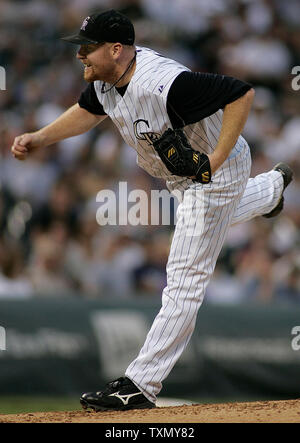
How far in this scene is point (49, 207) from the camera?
880 cm

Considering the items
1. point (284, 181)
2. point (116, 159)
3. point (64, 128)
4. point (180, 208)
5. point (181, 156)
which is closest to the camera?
point (181, 156)

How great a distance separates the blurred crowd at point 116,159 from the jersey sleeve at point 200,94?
384cm

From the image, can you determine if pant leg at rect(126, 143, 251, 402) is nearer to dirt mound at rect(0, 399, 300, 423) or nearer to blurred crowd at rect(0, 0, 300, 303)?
dirt mound at rect(0, 399, 300, 423)

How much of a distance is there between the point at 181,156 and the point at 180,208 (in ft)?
1.52

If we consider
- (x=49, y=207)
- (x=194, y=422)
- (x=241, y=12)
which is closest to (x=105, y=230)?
(x=49, y=207)

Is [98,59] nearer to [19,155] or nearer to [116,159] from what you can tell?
[19,155]

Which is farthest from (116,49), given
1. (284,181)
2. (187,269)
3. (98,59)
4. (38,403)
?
(38,403)

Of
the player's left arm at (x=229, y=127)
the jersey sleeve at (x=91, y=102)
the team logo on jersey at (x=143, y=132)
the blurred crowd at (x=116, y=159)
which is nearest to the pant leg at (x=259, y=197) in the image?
the player's left arm at (x=229, y=127)

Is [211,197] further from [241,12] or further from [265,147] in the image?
[241,12]

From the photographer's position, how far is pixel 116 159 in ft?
29.9

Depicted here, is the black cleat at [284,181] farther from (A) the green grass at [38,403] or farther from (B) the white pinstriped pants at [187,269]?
(A) the green grass at [38,403]

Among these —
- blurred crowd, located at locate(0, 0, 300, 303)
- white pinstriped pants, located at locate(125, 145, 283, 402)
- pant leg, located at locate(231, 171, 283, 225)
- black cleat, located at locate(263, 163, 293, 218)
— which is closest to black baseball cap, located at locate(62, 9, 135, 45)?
white pinstriped pants, located at locate(125, 145, 283, 402)

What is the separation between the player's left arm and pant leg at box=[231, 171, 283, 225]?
62 centimetres

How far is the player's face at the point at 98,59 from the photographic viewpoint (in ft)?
14.1
